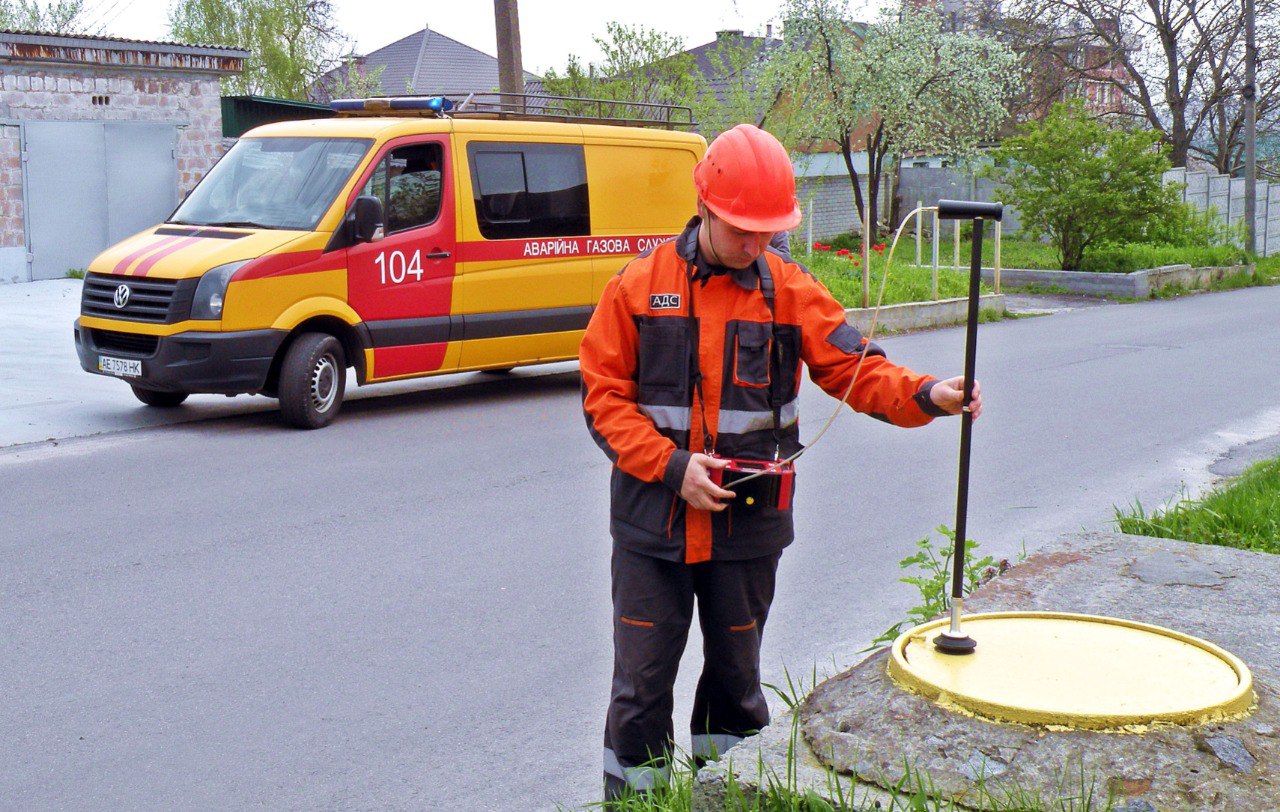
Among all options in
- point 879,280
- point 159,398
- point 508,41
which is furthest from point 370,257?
point 879,280

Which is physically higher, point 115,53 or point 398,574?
point 115,53

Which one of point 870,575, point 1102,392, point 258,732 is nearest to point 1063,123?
point 1102,392

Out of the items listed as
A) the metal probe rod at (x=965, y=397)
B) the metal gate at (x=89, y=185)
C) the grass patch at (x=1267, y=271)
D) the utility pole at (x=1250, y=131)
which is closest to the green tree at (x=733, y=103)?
the metal gate at (x=89, y=185)

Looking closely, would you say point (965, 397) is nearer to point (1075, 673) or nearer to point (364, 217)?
point (1075, 673)

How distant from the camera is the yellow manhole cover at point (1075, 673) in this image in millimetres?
3086

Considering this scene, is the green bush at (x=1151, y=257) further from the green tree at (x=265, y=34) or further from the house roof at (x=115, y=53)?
the green tree at (x=265, y=34)

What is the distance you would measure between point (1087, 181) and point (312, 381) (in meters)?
16.7

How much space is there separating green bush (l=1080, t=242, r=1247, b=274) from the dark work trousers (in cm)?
2211

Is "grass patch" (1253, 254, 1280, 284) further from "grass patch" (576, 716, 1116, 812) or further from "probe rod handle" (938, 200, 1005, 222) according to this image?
"grass patch" (576, 716, 1116, 812)

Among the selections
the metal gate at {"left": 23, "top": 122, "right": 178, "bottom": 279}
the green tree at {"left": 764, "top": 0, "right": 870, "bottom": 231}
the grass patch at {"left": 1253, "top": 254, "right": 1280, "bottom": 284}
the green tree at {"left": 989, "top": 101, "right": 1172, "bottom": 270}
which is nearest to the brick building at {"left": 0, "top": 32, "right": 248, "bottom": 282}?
the metal gate at {"left": 23, "top": 122, "right": 178, "bottom": 279}

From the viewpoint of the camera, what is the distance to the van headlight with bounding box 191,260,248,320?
995 centimetres

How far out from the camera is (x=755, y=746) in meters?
3.31

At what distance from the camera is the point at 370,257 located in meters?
10.7

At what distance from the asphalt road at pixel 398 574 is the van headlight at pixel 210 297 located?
867 millimetres
